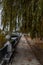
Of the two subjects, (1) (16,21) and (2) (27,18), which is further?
(1) (16,21)

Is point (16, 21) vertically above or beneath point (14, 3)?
beneath

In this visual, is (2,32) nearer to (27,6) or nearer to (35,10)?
(27,6)

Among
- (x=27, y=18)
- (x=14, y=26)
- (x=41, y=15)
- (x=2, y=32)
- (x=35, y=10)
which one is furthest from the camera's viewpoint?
(x=2, y=32)

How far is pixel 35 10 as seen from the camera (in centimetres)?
750

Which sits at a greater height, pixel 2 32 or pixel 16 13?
pixel 16 13

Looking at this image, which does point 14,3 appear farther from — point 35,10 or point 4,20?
point 35,10

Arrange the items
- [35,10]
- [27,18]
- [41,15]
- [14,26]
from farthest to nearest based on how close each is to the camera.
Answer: [14,26] → [27,18] → [35,10] → [41,15]

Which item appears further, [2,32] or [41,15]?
[2,32]

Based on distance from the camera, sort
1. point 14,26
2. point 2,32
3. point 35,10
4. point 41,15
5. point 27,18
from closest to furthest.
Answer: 1. point 41,15
2. point 35,10
3. point 27,18
4. point 14,26
5. point 2,32

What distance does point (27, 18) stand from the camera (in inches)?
364

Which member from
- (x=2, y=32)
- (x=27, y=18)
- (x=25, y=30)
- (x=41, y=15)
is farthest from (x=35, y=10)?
(x=2, y=32)

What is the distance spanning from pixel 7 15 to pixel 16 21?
689mm

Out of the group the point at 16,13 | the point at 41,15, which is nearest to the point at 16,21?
the point at 16,13

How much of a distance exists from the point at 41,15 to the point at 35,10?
2.97 feet
